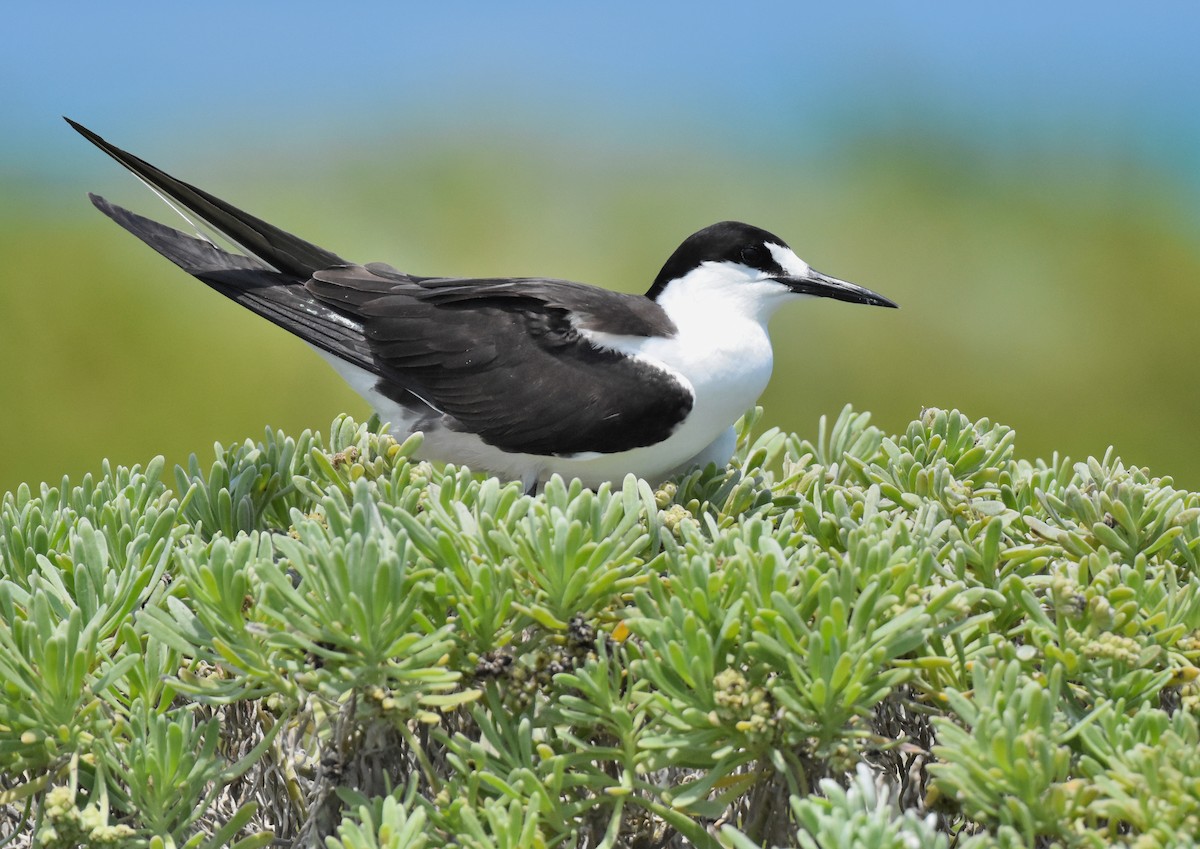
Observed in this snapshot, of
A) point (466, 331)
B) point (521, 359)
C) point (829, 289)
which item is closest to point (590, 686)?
point (521, 359)

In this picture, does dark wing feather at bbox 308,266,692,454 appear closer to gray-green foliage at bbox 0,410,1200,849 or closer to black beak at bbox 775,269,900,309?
black beak at bbox 775,269,900,309

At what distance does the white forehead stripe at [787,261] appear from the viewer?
4762mm

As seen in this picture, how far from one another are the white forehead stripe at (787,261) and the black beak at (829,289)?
1.0 inches

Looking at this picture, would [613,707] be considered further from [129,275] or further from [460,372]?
[129,275]

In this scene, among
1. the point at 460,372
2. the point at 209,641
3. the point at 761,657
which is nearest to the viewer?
the point at 761,657

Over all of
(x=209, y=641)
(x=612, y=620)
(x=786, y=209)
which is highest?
(x=786, y=209)

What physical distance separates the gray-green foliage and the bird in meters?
1.66

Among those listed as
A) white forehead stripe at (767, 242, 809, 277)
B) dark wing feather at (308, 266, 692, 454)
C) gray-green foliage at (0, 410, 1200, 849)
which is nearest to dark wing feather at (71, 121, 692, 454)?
dark wing feather at (308, 266, 692, 454)

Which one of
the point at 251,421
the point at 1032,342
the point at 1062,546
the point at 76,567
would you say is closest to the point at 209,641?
the point at 76,567

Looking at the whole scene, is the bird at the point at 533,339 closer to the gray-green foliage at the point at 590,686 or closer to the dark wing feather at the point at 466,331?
the dark wing feather at the point at 466,331

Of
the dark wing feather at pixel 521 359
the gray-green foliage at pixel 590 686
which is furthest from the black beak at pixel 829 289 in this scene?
the gray-green foliage at pixel 590 686

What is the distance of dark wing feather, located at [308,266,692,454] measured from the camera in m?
4.17

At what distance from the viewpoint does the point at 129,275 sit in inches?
437

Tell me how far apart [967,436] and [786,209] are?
9360 millimetres
